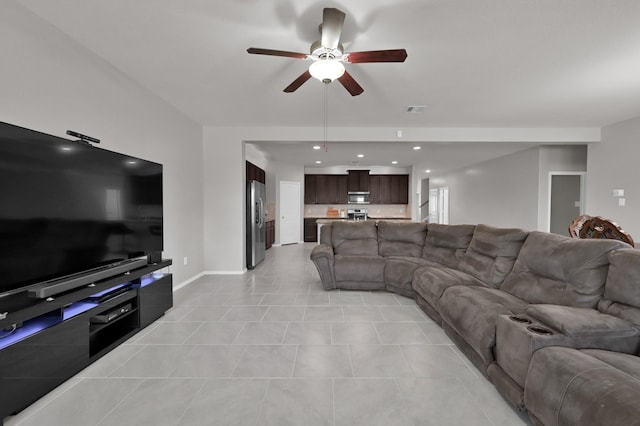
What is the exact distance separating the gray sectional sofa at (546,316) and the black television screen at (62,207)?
3.03 meters

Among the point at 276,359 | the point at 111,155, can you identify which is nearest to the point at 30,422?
the point at 276,359

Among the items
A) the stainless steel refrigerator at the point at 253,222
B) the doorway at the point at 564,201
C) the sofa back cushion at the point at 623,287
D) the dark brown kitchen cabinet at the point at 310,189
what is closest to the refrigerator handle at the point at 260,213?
the stainless steel refrigerator at the point at 253,222

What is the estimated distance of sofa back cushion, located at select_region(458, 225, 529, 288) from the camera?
266 centimetres

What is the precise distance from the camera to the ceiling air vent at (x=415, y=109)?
12.5 ft

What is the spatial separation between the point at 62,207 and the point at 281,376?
198cm

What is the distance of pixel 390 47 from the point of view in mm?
2408

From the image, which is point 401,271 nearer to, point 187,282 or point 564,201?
point 187,282

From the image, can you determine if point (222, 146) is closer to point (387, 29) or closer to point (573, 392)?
point (387, 29)

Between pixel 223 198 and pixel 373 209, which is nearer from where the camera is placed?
pixel 223 198

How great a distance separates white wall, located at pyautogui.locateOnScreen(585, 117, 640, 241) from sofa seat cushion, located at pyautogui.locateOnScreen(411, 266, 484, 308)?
3.71 meters

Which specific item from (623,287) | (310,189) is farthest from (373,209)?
(623,287)

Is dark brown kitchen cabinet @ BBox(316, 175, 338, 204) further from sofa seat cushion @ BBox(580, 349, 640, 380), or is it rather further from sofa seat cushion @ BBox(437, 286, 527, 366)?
sofa seat cushion @ BBox(580, 349, 640, 380)

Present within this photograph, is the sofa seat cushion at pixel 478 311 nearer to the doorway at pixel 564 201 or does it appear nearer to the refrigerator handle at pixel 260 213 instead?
the refrigerator handle at pixel 260 213

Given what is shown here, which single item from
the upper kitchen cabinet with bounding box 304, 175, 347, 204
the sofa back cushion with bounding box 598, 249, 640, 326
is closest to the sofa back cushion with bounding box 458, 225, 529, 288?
the sofa back cushion with bounding box 598, 249, 640, 326
